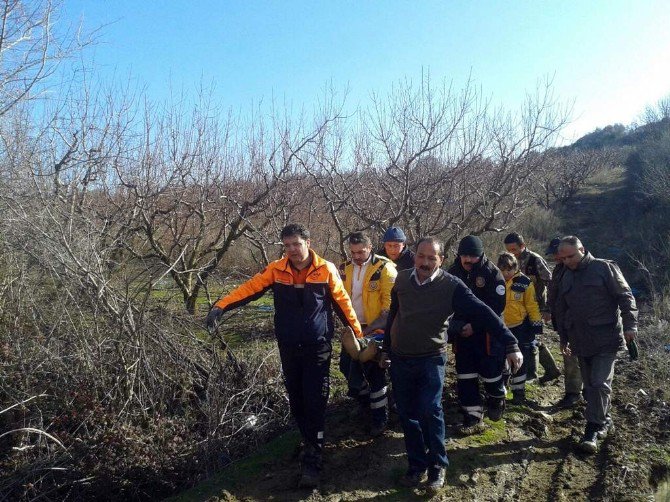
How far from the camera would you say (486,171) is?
33.2 ft

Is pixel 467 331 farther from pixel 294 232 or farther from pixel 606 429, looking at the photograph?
pixel 294 232

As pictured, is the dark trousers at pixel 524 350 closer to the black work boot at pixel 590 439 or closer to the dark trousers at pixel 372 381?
the black work boot at pixel 590 439

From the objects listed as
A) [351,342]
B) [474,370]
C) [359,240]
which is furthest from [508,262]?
[351,342]

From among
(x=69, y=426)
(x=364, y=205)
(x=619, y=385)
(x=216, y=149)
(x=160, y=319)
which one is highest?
(x=216, y=149)

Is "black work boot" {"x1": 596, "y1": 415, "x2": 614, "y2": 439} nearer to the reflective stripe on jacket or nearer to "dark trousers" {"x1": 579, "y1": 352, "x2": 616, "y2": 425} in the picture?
"dark trousers" {"x1": 579, "y1": 352, "x2": 616, "y2": 425}

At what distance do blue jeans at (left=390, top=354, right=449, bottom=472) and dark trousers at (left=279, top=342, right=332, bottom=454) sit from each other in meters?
0.52

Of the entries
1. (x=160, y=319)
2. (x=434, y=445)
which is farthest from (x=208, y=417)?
(x=434, y=445)

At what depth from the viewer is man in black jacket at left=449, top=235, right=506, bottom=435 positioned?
14.5 feet

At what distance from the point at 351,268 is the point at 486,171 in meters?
6.51

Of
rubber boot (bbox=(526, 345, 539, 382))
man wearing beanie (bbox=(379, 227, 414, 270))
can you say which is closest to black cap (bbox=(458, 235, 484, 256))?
man wearing beanie (bbox=(379, 227, 414, 270))

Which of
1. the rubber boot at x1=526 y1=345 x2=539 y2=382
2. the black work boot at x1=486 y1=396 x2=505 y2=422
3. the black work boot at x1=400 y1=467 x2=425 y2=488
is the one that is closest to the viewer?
the black work boot at x1=400 y1=467 x2=425 y2=488

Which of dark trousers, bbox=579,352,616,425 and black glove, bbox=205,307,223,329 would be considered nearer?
black glove, bbox=205,307,223,329

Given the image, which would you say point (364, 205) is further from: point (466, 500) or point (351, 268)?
point (466, 500)

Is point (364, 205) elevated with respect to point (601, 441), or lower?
elevated
